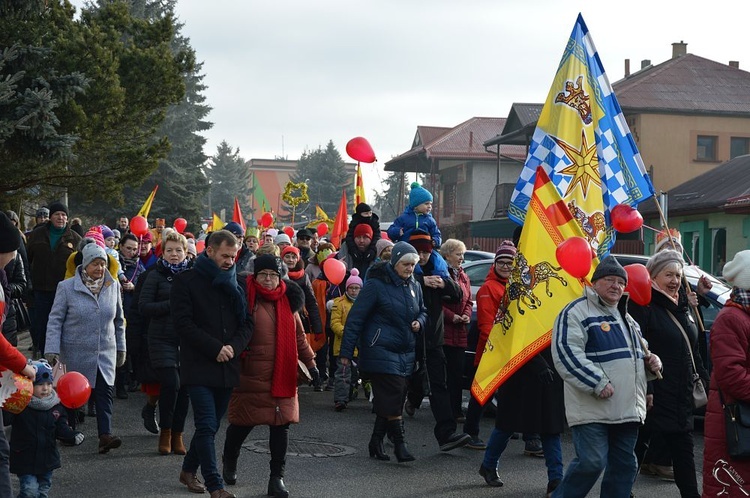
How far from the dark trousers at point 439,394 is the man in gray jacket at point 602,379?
3101 millimetres

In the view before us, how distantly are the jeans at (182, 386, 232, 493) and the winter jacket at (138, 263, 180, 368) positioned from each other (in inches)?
68.7

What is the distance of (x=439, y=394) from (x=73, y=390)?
4463mm

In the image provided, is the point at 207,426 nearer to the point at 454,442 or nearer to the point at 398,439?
the point at 398,439

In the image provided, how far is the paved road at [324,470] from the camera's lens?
8.24 metres

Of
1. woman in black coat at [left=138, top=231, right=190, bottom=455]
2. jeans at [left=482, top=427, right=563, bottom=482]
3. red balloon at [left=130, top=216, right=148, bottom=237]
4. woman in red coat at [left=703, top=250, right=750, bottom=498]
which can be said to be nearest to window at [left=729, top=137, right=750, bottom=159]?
red balloon at [left=130, top=216, right=148, bottom=237]

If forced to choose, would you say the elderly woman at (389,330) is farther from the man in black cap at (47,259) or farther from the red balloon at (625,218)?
the man in black cap at (47,259)

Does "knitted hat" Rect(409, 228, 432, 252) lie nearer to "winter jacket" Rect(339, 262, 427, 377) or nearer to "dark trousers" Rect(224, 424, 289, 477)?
"winter jacket" Rect(339, 262, 427, 377)

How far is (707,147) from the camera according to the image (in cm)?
4528

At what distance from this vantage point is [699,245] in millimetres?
36375

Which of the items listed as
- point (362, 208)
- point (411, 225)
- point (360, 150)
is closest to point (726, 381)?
point (411, 225)

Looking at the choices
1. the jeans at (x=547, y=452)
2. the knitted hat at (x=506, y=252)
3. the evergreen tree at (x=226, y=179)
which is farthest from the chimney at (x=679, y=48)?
the evergreen tree at (x=226, y=179)

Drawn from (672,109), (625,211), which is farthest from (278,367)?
(672,109)

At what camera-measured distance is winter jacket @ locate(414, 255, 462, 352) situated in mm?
10258

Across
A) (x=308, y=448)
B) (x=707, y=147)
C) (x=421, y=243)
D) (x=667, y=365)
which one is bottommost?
(x=308, y=448)
